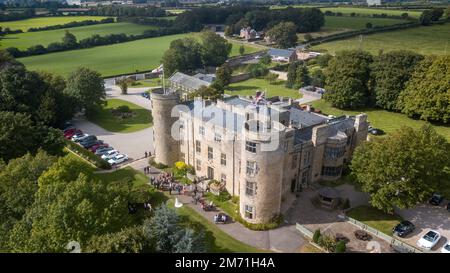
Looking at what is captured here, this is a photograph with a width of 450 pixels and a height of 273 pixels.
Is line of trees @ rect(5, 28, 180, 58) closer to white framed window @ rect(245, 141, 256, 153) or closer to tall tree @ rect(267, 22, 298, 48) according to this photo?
tall tree @ rect(267, 22, 298, 48)

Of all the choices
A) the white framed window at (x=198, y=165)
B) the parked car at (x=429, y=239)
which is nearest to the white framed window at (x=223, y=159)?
the white framed window at (x=198, y=165)

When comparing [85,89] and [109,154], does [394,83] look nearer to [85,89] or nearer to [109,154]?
[109,154]

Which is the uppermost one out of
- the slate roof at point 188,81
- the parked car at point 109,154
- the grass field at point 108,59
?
the slate roof at point 188,81

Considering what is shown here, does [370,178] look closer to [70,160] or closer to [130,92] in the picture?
[70,160]

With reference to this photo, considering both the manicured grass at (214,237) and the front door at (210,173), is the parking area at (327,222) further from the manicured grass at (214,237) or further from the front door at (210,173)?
the front door at (210,173)

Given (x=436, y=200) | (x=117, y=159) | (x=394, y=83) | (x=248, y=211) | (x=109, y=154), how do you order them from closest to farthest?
(x=248, y=211) → (x=436, y=200) → (x=117, y=159) → (x=109, y=154) → (x=394, y=83)

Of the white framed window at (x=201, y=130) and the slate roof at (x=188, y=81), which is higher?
the white framed window at (x=201, y=130)

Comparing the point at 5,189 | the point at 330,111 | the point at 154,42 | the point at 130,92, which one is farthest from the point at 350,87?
the point at 154,42

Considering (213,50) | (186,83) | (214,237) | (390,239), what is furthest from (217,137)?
(213,50)
